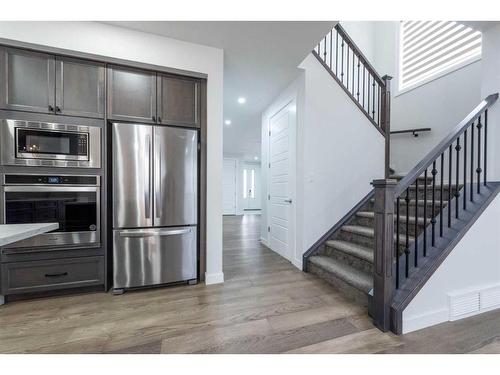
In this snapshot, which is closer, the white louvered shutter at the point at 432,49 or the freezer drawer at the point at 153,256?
the freezer drawer at the point at 153,256

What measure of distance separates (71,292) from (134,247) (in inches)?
27.7

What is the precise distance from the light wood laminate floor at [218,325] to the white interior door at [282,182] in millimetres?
1093

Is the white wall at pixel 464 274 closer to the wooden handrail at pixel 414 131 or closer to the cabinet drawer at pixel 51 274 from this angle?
the wooden handrail at pixel 414 131

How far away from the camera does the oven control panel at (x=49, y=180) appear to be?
1905 mm

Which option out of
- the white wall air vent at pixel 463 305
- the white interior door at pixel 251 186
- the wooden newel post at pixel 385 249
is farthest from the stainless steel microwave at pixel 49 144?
the white interior door at pixel 251 186

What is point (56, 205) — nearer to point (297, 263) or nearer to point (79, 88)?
point (79, 88)

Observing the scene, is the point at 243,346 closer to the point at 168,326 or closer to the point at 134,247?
the point at 168,326

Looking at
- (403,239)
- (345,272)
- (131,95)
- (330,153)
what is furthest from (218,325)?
(330,153)

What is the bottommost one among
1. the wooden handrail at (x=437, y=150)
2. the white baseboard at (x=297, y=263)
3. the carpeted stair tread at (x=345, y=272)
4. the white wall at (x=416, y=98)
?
the white baseboard at (x=297, y=263)

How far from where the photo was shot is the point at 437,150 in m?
1.74

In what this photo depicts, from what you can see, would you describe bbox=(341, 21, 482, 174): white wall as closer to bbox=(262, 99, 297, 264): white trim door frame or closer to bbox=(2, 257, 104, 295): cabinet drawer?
bbox=(262, 99, 297, 264): white trim door frame

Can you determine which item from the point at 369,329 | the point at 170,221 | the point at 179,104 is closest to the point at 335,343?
the point at 369,329

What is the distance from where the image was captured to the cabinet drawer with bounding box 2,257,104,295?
6.32 ft
